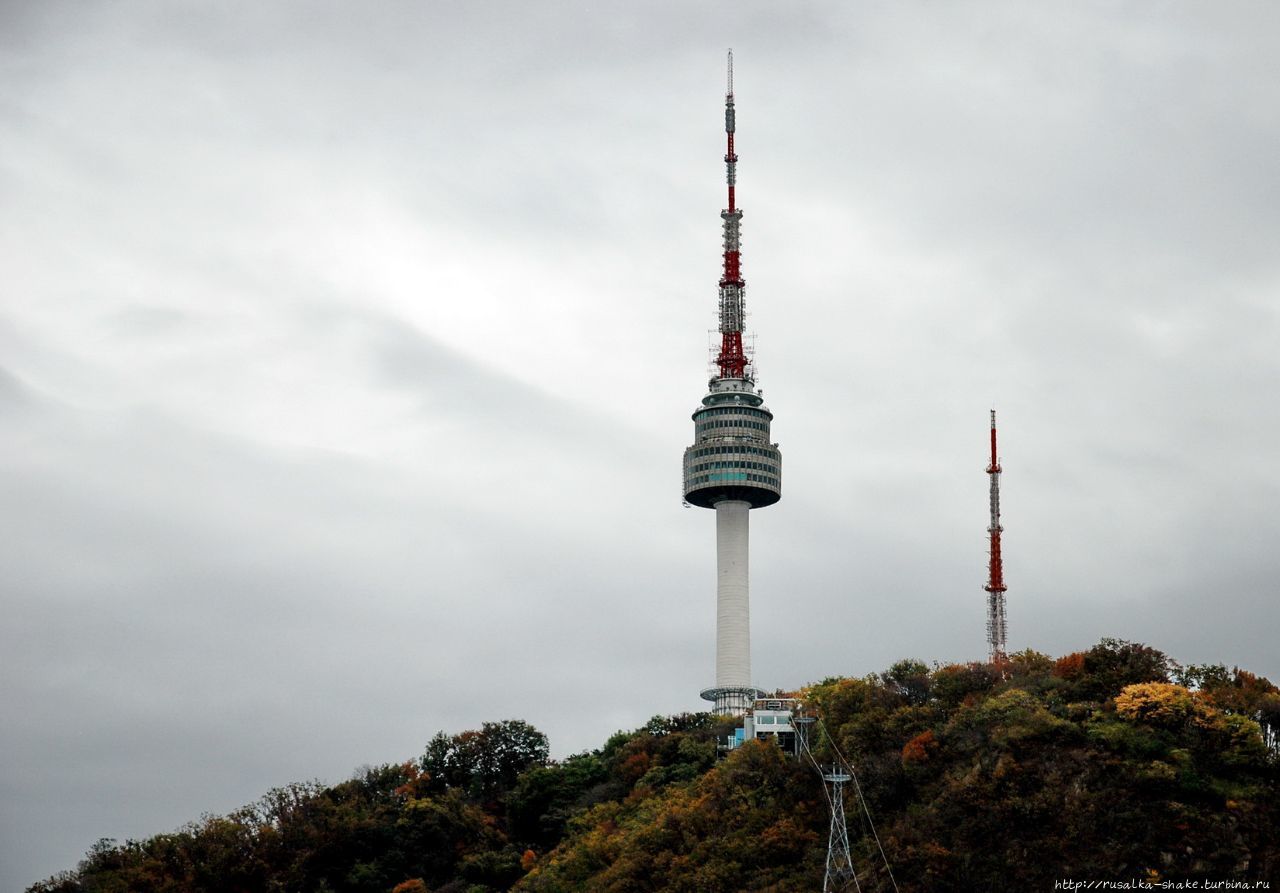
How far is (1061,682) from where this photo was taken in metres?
108

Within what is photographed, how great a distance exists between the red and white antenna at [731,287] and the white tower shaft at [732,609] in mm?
17817

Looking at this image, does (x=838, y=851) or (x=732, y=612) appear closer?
(x=838, y=851)

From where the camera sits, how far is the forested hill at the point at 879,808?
9138 cm

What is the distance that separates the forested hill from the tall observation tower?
75.9 feet

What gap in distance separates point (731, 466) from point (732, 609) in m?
16.0

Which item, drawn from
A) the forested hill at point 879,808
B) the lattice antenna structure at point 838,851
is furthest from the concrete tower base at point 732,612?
the lattice antenna structure at point 838,851

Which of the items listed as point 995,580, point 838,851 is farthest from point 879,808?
point 995,580

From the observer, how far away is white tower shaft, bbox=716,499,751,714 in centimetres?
17250

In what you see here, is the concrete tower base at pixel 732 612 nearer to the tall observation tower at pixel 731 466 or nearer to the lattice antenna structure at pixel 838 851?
the tall observation tower at pixel 731 466

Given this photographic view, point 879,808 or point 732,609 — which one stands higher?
point 732,609

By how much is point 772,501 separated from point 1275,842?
100942 millimetres

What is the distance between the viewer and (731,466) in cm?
18212

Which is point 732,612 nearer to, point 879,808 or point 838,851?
point 879,808

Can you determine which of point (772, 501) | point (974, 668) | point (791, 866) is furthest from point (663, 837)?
point (772, 501)
